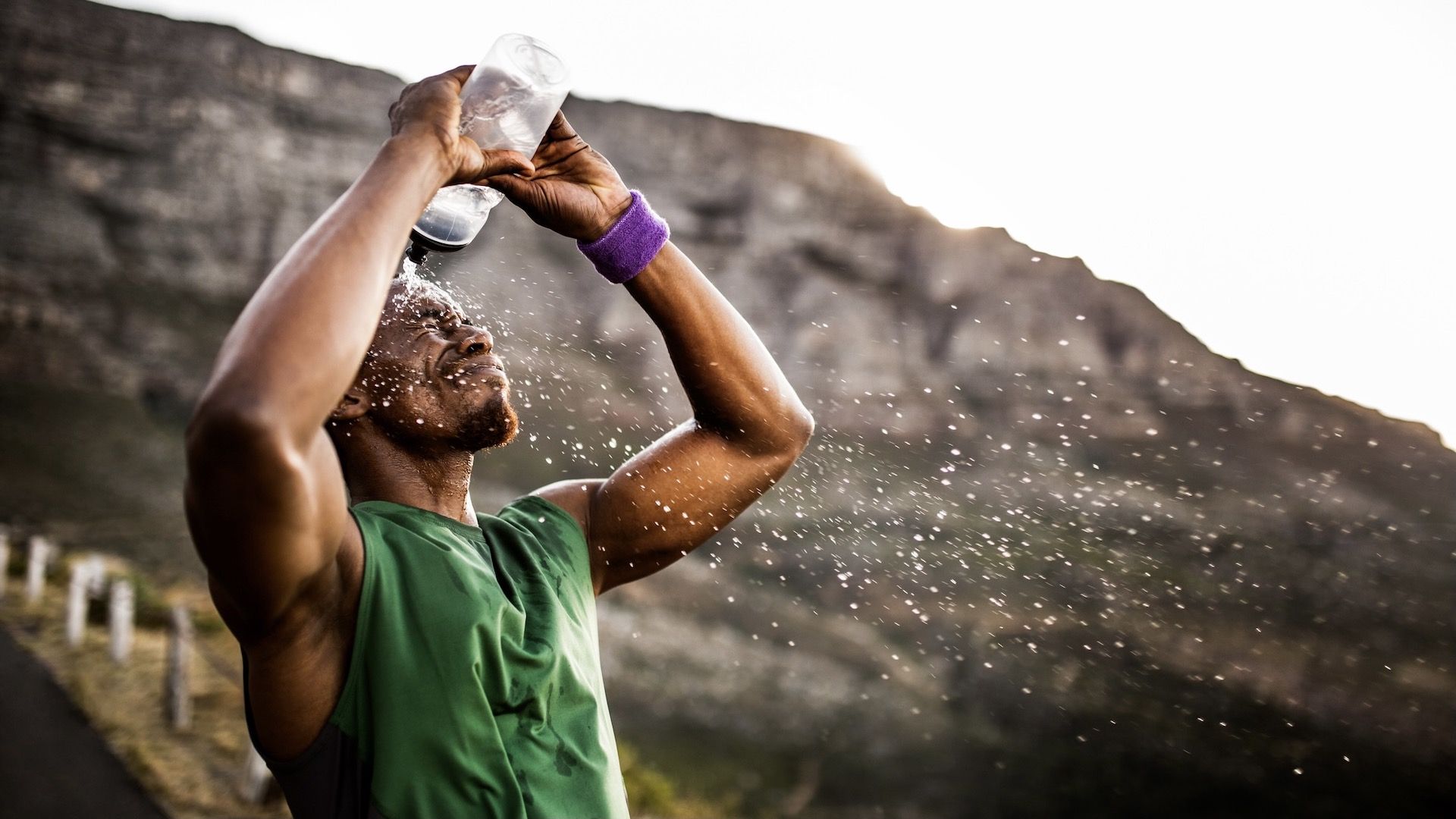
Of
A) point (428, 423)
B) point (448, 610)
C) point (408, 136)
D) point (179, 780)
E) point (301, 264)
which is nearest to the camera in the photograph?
point (301, 264)

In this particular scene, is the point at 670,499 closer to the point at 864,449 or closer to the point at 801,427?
the point at 801,427

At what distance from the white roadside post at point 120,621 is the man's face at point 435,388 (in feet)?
24.6

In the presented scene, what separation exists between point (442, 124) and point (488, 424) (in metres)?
0.62

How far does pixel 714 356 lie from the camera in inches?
79.6

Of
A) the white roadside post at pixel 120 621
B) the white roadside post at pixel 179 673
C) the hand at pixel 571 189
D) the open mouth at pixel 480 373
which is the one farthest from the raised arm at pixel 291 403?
the white roadside post at pixel 120 621

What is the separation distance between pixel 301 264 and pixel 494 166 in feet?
1.57

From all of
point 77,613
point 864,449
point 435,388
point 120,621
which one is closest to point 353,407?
point 435,388

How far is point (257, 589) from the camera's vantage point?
124cm

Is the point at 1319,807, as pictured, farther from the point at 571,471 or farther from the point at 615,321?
the point at 615,321

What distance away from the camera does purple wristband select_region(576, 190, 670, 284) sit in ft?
6.34

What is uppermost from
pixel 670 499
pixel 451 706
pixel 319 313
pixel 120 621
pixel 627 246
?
pixel 627 246

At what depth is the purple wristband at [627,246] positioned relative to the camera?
1.93 meters

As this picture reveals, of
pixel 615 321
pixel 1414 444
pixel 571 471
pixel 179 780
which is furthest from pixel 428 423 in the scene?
pixel 1414 444

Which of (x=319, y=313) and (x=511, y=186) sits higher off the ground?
(x=511, y=186)
